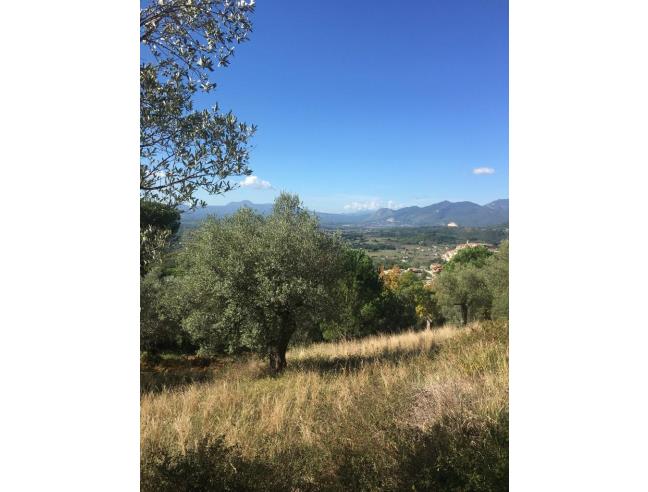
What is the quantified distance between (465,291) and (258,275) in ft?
43.3

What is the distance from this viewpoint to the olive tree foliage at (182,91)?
6.73ft

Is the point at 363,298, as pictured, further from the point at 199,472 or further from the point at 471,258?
the point at 199,472

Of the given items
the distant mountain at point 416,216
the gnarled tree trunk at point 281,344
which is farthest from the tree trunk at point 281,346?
the distant mountain at point 416,216

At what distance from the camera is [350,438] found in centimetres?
259

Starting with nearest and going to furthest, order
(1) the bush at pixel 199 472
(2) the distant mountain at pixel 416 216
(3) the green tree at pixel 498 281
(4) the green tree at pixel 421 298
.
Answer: (1) the bush at pixel 199 472
(2) the distant mountain at pixel 416 216
(3) the green tree at pixel 498 281
(4) the green tree at pixel 421 298

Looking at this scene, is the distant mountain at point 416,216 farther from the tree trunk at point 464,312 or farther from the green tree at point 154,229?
the tree trunk at point 464,312

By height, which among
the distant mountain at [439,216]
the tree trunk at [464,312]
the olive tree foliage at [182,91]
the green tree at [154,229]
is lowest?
the tree trunk at [464,312]

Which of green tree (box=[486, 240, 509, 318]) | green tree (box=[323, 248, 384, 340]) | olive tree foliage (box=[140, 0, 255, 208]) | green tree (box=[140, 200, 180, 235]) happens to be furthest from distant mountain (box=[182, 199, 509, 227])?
green tree (box=[323, 248, 384, 340])

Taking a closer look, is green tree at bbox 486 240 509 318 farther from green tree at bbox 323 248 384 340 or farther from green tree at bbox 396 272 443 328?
green tree at bbox 396 272 443 328

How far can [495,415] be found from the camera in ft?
8.68

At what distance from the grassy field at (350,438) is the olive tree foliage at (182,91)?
1558 millimetres
